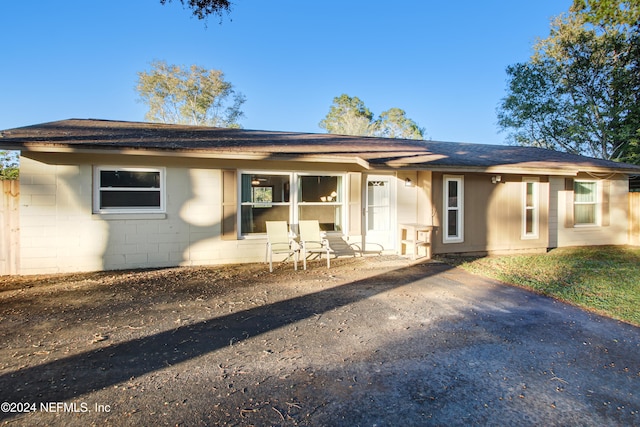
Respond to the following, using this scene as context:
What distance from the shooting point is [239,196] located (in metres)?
7.61

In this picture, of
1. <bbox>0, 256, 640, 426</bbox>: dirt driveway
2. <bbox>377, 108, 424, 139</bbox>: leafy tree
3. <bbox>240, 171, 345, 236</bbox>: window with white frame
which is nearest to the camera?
<bbox>0, 256, 640, 426</bbox>: dirt driveway

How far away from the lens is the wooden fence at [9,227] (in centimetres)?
636

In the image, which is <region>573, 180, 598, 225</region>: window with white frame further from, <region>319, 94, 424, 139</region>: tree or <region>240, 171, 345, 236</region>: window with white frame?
<region>319, 94, 424, 139</region>: tree

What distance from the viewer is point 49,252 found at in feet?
21.6

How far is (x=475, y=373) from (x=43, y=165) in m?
7.85

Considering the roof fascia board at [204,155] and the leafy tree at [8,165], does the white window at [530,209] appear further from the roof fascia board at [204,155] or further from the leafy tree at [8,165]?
the leafy tree at [8,165]

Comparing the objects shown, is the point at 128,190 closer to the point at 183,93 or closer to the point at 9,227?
the point at 9,227

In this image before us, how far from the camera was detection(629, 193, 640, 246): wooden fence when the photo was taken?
10.6 meters

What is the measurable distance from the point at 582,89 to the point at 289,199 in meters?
20.8

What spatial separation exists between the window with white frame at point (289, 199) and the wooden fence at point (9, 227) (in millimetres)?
4158

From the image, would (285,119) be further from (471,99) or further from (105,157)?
(105,157)

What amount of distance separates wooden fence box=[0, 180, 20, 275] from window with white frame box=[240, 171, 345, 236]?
4.16 metres

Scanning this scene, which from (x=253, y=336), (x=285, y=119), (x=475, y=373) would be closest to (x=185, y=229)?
(x=253, y=336)

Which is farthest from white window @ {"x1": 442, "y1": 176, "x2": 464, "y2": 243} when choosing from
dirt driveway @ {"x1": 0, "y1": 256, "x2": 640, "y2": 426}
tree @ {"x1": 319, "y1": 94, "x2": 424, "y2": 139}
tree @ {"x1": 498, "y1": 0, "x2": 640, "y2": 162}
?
tree @ {"x1": 319, "y1": 94, "x2": 424, "y2": 139}
